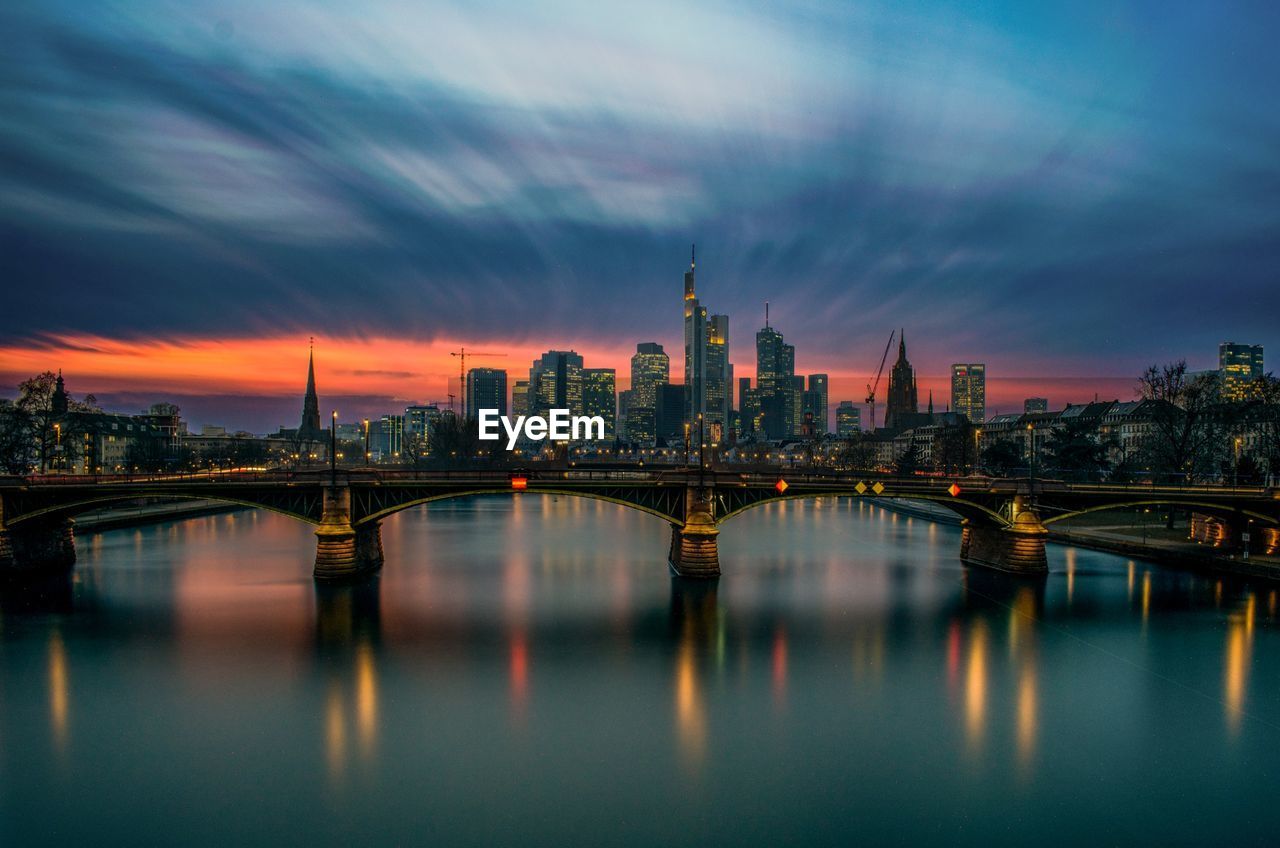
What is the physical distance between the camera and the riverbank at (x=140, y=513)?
96188 mm

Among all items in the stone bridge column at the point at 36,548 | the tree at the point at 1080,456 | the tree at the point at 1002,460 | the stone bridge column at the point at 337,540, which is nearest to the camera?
the stone bridge column at the point at 337,540

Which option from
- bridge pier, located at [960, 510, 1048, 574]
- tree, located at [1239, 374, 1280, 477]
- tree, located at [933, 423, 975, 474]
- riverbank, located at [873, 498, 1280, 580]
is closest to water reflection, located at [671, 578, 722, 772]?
bridge pier, located at [960, 510, 1048, 574]

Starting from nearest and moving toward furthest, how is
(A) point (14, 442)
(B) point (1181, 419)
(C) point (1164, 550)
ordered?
1. (C) point (1164, 550)
2. (A) point (14, 442)
3. (B) point (1181, 419)

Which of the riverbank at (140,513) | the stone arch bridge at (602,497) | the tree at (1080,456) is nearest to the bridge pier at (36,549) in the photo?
the stone arch bridge at (602,497)

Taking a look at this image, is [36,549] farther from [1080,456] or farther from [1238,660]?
[1080,456]

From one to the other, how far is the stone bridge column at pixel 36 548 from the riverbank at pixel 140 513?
864 inches

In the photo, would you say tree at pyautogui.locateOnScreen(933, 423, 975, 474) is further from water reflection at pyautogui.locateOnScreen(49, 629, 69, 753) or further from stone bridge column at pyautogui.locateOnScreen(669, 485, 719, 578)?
water reflection at pyautogui.locateOnScreen(49, 629, 69, 753)

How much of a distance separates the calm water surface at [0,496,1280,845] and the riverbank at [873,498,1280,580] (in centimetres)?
277

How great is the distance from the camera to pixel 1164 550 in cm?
6944

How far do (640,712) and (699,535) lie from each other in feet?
94.6

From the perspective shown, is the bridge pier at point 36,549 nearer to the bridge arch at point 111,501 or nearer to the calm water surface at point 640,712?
the bridge arch at point 111,501

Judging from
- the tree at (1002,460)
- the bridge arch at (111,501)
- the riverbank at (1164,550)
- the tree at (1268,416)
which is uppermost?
the tree at (1268,416)

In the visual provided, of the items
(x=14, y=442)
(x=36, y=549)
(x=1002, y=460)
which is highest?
(x=14, y=442)

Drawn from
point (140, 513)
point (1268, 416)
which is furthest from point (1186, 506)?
point (140, 513)
